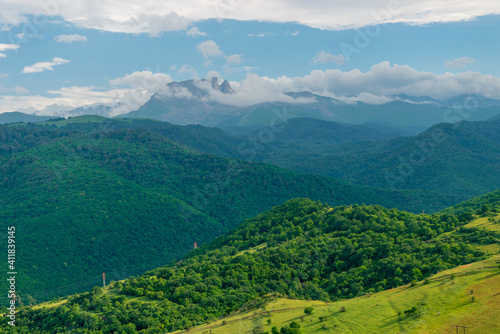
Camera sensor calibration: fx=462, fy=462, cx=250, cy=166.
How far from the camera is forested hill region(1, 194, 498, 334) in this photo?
2662 inches

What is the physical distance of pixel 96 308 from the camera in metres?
71.6

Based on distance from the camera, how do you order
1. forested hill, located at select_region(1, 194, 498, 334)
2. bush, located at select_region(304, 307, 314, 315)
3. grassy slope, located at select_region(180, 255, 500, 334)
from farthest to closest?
1. forested hill, located at select_region(1, 194, 498, 334)
2. bush, located at select_region(304, 307, 314, 315)
3. grassy slope, located at select_region(180, 255, 500, 334)

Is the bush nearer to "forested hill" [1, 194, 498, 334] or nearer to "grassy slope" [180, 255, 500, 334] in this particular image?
"grassy slope" [180, 255, 500, 334]

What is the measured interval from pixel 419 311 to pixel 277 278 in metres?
32.1

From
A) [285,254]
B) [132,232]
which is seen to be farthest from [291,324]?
[132,232]

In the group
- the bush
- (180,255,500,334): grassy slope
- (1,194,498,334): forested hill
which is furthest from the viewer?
(1,194,498,334): forested hill

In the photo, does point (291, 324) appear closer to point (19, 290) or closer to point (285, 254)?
point (285, 254)

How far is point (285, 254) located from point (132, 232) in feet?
388

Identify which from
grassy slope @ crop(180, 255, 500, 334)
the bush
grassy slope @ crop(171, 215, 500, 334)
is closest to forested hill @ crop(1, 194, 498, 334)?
grassy slope @ crop(171, 215, 500, 334)

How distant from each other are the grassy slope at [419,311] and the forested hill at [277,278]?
7.28 meters

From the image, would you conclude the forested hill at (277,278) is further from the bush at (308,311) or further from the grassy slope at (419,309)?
the bush at (308,311)

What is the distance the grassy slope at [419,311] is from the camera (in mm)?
48531

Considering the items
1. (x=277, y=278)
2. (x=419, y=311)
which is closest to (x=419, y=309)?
(x=419, y=311)

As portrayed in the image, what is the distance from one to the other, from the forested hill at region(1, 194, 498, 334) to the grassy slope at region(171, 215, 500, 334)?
7.28 m
